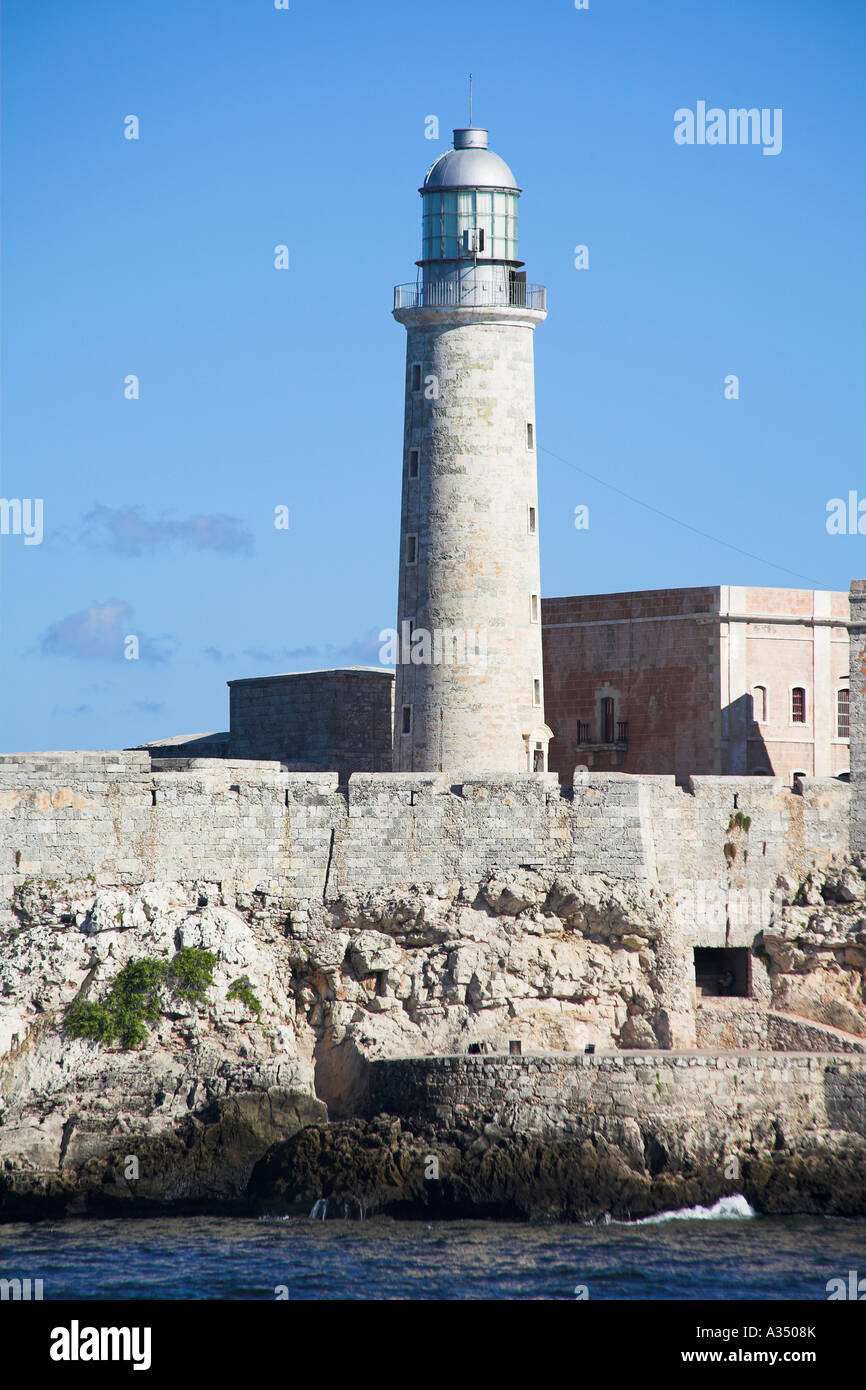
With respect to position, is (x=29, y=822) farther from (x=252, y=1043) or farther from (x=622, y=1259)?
A: (x=622, y=1259)

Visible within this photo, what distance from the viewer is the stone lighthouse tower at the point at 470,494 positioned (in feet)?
129

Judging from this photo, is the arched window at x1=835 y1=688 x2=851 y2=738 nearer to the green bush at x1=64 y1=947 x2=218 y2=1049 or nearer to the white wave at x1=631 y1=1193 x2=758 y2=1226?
the white wave at x1=631 y1=1193 x2=758 y2=1226

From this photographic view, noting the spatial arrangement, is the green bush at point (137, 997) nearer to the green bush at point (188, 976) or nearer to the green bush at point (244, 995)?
the green bush at point (188, 976)

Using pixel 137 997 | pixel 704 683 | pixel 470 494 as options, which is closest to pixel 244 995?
pixel 137 997


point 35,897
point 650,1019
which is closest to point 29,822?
point 35,897

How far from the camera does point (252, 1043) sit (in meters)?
34.9

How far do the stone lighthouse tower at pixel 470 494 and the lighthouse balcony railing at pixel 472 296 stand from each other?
0.08 ft

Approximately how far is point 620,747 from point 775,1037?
27.1 feet

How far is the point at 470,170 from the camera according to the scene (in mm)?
39812

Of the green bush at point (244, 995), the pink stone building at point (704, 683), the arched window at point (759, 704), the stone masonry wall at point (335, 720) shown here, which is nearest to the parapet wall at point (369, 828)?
the green bush at point (244, 995)

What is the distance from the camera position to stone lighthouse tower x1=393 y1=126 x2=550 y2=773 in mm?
39344

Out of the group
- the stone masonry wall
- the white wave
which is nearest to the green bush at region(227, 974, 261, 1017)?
the white wave

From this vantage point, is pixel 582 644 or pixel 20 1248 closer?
pixel 20 1248

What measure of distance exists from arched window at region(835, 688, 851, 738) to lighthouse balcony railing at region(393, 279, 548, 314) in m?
9.71
